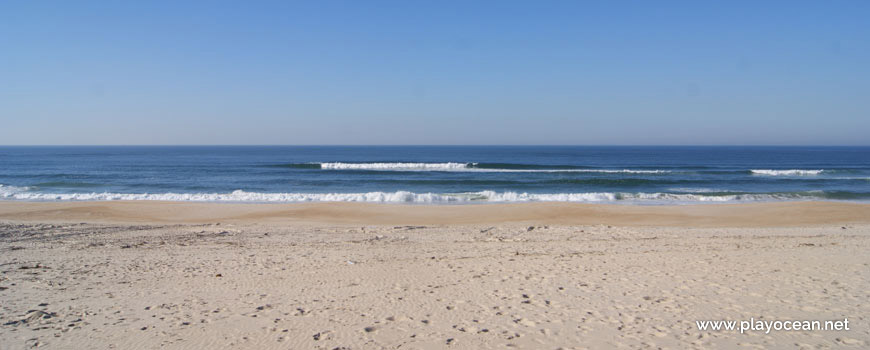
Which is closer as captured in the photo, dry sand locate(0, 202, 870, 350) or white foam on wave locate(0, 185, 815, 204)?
dry sand locate(0, 202, 870, 350)

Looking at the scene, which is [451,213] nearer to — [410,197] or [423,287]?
[410,197]

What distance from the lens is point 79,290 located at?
21.5ft

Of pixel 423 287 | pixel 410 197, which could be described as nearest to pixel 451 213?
pixel 410 197

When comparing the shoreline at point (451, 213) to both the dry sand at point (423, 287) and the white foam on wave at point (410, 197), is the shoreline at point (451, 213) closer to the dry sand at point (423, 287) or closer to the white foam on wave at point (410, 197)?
the white foam on wave at point (410, 197)

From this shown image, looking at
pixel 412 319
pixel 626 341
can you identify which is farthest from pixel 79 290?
pixel 626 341

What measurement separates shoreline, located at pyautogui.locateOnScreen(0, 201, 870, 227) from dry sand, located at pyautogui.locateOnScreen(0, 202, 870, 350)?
3.41m

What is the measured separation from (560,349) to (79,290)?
248 inches

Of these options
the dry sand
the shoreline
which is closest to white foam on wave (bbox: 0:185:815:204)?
the shoreline

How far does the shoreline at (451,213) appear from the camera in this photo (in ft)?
52.2

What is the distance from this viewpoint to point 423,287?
6.75 metres

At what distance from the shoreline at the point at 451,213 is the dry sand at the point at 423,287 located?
341 centimetres

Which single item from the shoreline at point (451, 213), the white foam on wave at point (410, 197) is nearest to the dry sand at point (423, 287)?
the shoreline at point (451, 213)

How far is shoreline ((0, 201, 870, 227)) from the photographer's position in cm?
1591

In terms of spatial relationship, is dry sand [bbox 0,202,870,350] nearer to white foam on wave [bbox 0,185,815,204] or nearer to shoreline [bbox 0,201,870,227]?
shoreline [bbox 0,201,870,227]
